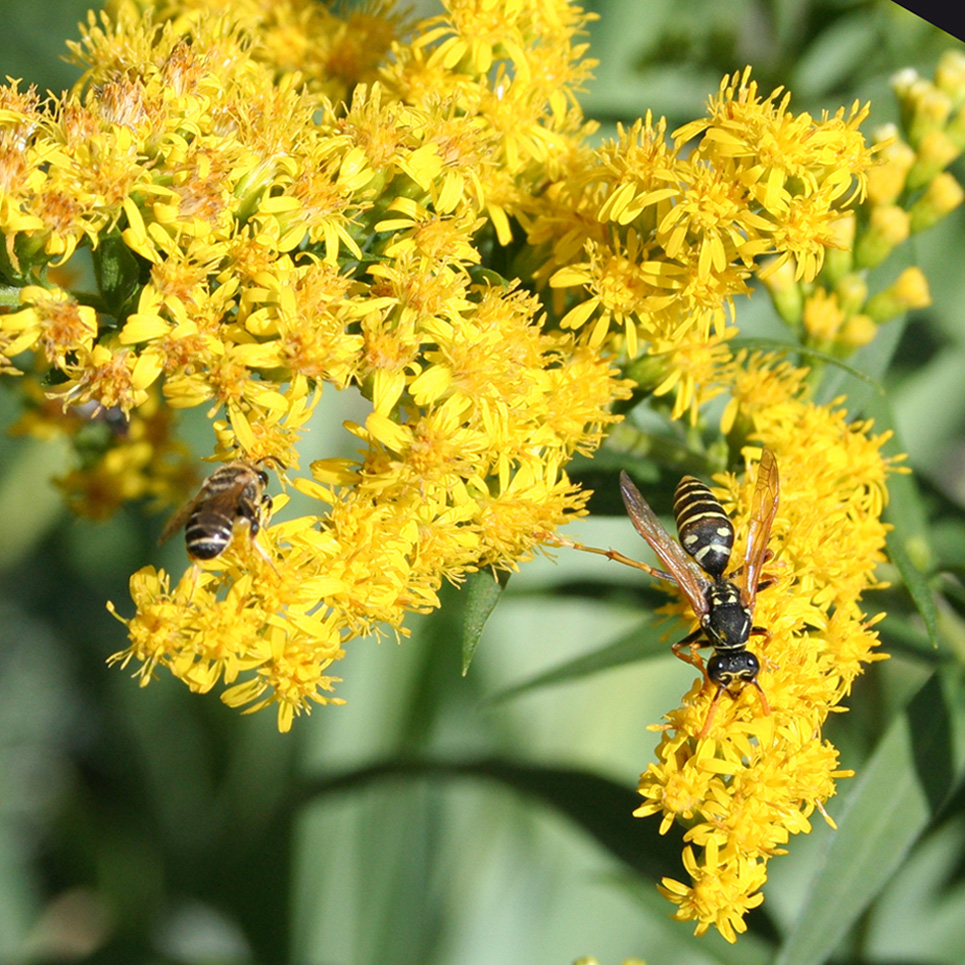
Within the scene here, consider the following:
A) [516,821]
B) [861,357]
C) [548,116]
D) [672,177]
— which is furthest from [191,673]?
[516,821]

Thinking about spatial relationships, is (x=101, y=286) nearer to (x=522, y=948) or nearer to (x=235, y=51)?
(x=235, y=51)

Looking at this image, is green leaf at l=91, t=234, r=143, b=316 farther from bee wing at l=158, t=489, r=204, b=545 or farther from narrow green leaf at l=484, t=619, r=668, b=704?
narrow green leaf at l=484, t=619, r=668, b=704

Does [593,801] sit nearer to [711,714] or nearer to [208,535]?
[711,714]

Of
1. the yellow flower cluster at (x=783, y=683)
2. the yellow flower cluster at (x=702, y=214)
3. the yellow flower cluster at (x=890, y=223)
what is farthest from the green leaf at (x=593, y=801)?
the yellow flower cluster at (x=890, y=223)

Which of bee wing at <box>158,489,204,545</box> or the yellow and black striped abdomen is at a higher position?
the yellow and black striped abdomen

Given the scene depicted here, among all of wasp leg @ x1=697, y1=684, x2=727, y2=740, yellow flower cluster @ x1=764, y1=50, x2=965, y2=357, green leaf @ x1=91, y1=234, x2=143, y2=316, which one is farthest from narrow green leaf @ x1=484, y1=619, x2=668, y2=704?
green leaf @ x1=91, y1=234, x2=143, y2=316

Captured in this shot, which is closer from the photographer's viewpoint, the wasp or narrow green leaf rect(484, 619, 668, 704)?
the wasp

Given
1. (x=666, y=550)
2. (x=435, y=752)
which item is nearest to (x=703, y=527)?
(x=666, y=550)

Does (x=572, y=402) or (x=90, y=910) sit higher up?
(x=572, y=402)
